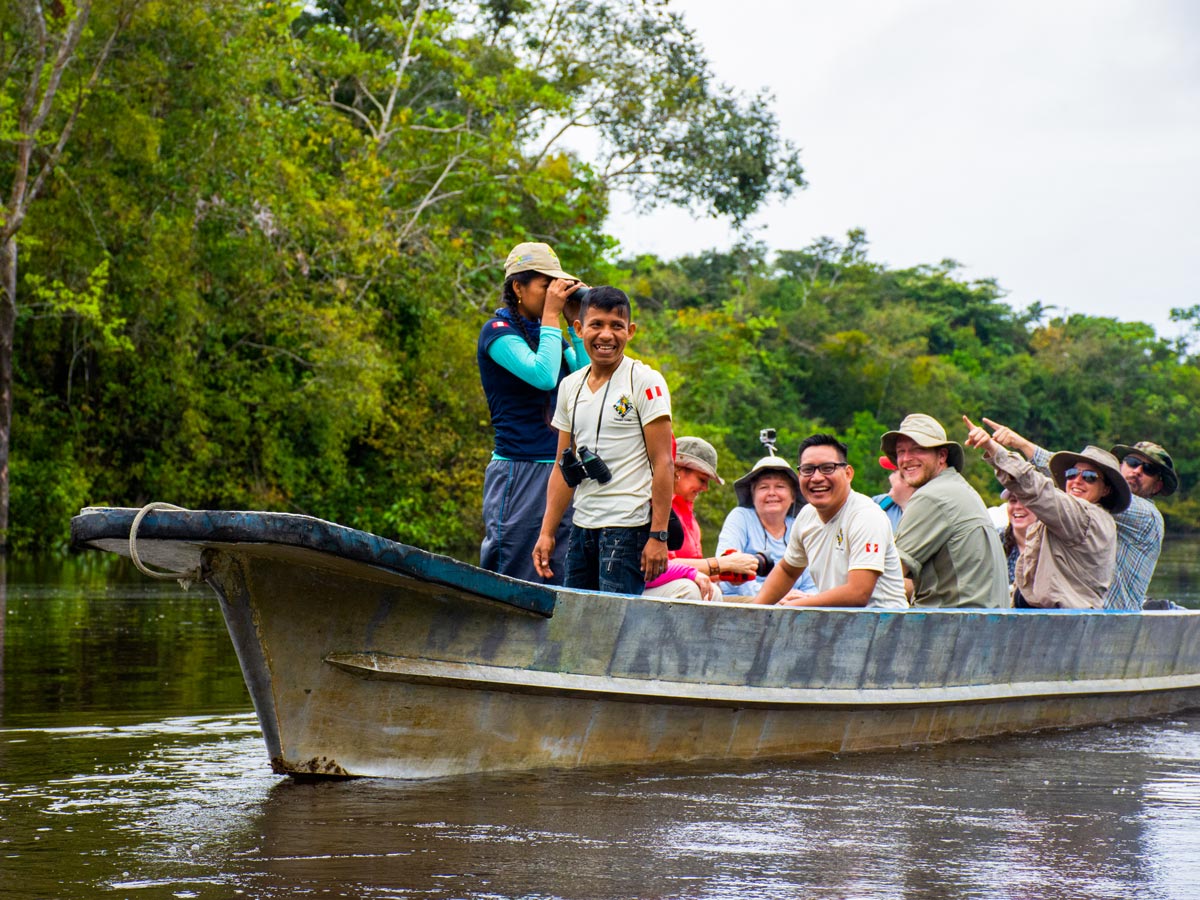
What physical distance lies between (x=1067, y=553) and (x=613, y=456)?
10.4 ft

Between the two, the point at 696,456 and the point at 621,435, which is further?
the point at 696,456

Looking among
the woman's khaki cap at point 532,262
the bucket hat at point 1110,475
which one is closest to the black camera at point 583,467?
the woman's khaki cap at point 532,262

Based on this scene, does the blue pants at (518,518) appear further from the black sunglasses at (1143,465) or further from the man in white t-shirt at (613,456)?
the black sunglasses at (1143,465)

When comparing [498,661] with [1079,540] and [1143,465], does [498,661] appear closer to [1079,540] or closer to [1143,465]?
[1079,540]

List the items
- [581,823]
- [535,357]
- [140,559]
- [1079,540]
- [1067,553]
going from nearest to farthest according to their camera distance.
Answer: [581,823]
[140,559]
[535,357]
[1079,540]
[1067,553]

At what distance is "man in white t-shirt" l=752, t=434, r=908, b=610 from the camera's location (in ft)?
19.8

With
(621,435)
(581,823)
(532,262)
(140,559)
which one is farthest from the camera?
(532,262)

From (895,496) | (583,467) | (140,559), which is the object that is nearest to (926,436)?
(895,496)

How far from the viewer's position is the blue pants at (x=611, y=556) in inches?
214

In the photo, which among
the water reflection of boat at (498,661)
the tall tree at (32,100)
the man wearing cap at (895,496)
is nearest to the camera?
the water reflection of boat at (498,661)

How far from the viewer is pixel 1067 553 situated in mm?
7609

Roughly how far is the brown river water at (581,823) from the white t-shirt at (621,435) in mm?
913

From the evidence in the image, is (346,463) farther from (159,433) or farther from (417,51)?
(417,51)

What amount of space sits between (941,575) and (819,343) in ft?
139
